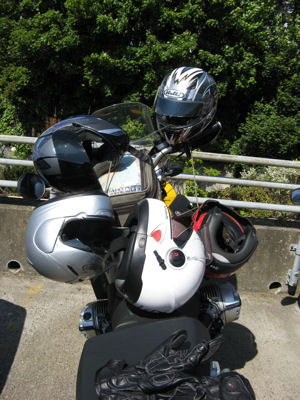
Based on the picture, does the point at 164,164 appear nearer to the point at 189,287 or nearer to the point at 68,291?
the point at 189,287

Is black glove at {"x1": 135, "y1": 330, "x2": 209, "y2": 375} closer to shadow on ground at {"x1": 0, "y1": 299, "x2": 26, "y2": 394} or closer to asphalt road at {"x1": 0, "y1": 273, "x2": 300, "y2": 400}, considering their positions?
A: asphalt road at {"x1": 0, "y1": 273, "x2": 300, "y2": 400}

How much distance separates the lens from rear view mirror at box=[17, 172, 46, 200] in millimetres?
2150

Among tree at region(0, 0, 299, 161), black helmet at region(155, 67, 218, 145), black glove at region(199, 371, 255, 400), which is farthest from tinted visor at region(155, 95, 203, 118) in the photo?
tree at region(0, 0, 299, 161)

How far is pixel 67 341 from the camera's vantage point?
300 cm

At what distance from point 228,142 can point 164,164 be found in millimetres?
9394

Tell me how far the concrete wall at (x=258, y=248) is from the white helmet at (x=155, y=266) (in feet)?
6.56

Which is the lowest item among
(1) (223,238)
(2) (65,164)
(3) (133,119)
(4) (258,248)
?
(4) (258,248)

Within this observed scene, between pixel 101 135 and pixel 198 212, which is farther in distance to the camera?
pixel 198 212

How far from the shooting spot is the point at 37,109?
12.2 meters

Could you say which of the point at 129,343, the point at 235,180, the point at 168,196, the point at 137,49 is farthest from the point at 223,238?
the point at 137,49

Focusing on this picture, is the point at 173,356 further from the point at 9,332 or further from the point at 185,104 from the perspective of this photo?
the point at 9,332

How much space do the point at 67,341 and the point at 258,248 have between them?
5.92 feet

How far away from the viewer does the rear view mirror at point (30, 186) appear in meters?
2.15

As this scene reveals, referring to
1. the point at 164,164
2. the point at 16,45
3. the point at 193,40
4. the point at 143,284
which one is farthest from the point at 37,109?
the point at 143,284
